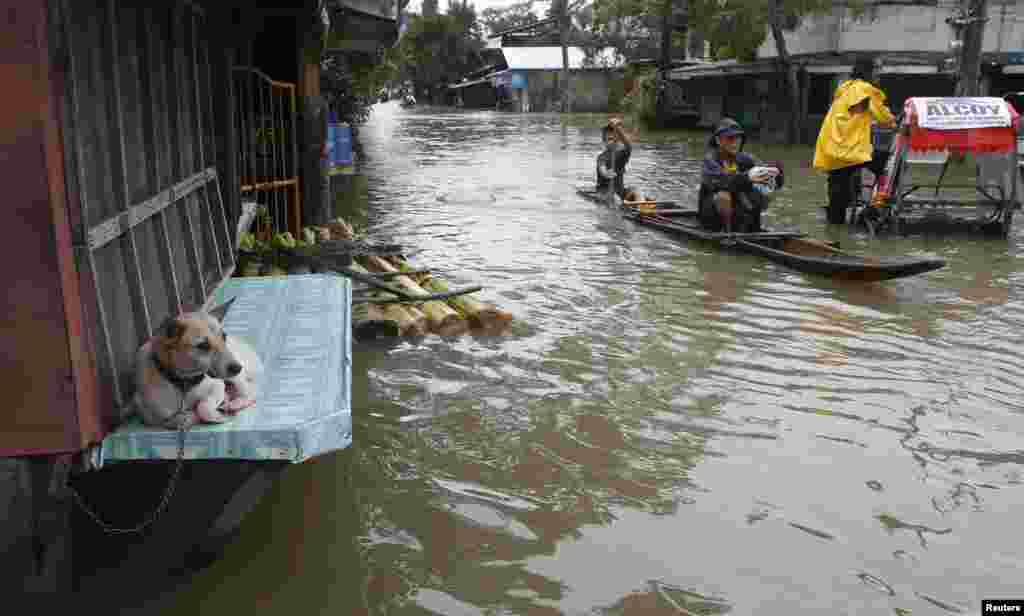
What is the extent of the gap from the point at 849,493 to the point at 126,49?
4.04 metres

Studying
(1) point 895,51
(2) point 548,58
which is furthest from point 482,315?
(2) point 548,58

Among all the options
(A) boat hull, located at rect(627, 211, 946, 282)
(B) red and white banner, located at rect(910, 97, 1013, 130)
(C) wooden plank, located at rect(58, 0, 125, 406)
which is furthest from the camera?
(B) red and white banner, located at rect(910, 97, 1013, 130)

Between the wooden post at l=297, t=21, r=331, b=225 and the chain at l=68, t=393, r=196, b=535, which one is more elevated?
the wooden post at l=297, t=21, r=331, b=225

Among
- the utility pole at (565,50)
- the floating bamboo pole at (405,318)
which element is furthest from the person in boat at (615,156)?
the utility pole at (565,50)

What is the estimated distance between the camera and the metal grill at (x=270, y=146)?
881 cm

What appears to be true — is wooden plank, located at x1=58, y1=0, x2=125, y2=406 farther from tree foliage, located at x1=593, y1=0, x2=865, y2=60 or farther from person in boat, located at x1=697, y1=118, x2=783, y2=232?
tree foliage, located at x1=593, y1=0, x2=865, y2=60

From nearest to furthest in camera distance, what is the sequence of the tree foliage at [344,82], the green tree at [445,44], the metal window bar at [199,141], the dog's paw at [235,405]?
the dog's paw at [235,405], the metal window bar at [199,141], the tree foliage at [344,82], the green tree at [445,44]

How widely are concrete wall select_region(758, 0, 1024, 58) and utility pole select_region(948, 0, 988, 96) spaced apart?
24.8 ft

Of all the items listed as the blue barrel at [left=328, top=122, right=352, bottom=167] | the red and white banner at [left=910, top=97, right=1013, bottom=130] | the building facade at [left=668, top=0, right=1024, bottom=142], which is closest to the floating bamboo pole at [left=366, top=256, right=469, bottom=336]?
the red and white banner at [left=910, top=97, right=1013, bottom=130]

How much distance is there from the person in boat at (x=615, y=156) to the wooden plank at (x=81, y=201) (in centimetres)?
1142

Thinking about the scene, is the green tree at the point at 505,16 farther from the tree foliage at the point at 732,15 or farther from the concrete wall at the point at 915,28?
the concrete wall at the point at 915,28

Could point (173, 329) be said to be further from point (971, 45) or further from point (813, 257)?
point (971, 45)

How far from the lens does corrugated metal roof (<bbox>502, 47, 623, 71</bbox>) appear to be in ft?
171

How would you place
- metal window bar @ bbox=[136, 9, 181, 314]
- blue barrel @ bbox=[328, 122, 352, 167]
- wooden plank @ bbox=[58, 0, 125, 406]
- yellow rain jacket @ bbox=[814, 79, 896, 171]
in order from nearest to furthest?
wooden plank @ bbox=[58, 0, 125, 406] < metal window bar @ bbox=[136, 9, 181, 314] < yellow rain jacket @ bbox=[814, 79, 896, 171] < blue barrel @ bbox=[328, 122, 352, 167]
